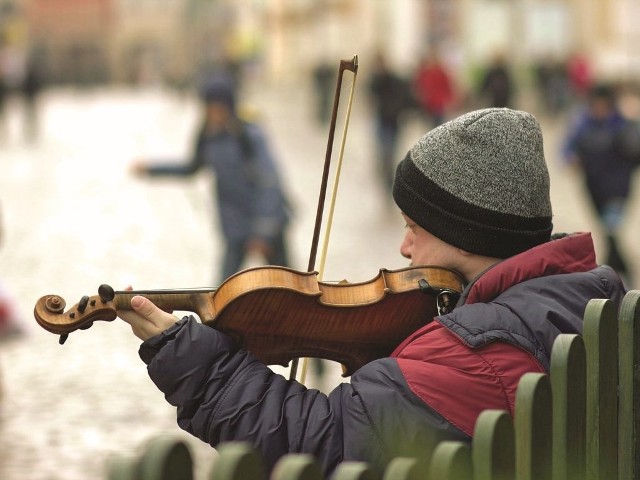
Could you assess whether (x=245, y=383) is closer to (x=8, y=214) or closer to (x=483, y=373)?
(x=483, y=373)

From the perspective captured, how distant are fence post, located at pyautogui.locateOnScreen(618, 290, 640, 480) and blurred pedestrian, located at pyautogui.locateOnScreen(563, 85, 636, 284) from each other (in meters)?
7.60

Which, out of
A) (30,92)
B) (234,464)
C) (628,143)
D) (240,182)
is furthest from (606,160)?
(30,92)

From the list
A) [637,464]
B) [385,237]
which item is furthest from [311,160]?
[637,464]

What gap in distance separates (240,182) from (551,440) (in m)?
6.09

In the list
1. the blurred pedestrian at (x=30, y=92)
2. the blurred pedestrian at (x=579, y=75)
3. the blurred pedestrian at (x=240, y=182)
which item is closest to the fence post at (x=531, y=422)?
the blurred pedestrian at (x=240, y=182)

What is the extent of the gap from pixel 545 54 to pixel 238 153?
33.8 m

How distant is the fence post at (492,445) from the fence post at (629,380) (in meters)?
0.76

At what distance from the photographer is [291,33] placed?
7031 centimetres

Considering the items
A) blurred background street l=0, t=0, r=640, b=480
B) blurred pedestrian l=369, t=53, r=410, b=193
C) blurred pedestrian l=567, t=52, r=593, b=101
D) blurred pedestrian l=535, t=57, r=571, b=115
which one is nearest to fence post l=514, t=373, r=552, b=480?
blurred background street l=0, t=0, r=640, b=480

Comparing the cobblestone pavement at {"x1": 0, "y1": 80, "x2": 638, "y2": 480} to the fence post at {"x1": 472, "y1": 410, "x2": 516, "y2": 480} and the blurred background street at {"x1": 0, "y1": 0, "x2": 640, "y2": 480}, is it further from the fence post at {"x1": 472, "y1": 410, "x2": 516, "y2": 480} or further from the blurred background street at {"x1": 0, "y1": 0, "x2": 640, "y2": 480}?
the fence post at {"x1": 472, "y1": 410, "x2": 516, "y2": 480}

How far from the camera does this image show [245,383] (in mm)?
2592

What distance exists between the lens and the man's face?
2.82m

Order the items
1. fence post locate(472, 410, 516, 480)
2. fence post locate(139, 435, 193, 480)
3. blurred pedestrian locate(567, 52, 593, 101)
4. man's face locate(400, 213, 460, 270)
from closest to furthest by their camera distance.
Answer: fence post locate(139, 435, 193, 480), fence post locate(472, 410, 516, 480), man's face locate(400, 213, 460, 270), blurred pedestrian locate(567, 52, 593, 101)

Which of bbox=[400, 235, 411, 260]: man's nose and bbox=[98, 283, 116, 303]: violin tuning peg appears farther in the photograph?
bbox=[400, 235, 411, 260]: man's nose
